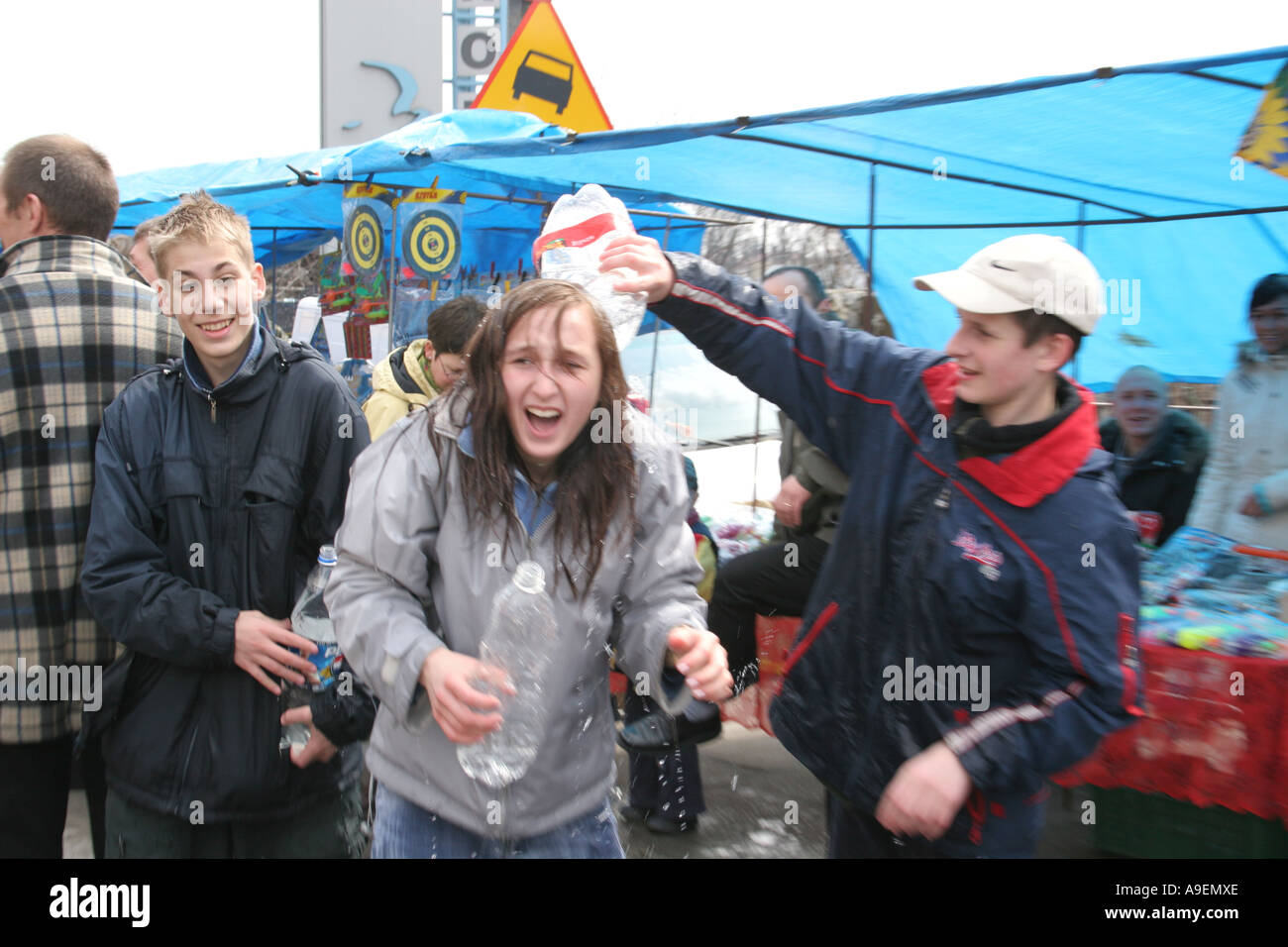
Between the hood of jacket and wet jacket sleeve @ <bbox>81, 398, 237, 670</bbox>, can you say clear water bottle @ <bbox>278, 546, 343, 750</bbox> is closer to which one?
wet jacket sleeve @ <bbox>81, 398, 237, 670</bbox>

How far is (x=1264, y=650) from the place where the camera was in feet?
11.3

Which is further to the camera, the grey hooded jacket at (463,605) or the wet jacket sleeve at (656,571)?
the wet jacket sleeve at (656,571)

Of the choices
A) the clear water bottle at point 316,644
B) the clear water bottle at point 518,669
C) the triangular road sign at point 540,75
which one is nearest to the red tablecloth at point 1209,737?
the clear water bottle at point 518,669

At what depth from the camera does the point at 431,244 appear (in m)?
6.27

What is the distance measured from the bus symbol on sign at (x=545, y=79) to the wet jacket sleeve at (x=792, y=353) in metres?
5.69

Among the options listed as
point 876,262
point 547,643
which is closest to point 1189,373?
point 876,262

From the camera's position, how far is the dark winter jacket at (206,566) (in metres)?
2.07

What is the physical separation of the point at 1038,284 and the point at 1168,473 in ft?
11.2

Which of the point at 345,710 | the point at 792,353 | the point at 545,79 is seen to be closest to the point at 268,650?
the point at 345,710

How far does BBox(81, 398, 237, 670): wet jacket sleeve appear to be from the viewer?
6.71 ft

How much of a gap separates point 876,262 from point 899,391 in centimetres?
637

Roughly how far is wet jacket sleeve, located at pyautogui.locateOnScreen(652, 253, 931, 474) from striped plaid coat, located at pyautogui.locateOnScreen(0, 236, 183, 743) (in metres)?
1.45

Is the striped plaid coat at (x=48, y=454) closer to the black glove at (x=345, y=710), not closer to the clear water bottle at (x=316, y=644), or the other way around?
the clear water bottle at (x=316, y=644)

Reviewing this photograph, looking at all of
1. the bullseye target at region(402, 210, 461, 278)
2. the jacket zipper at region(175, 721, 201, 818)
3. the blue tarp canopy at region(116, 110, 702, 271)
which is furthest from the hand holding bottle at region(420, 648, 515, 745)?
the bullseye target at region(402, 210, 461, 278)
